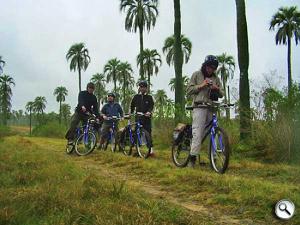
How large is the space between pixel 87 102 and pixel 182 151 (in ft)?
16.1

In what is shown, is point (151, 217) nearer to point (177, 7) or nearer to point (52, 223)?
point (52, 223)

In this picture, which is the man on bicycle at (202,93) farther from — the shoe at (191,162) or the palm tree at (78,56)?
the palm tree at (78,56)

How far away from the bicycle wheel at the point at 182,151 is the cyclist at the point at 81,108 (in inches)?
176

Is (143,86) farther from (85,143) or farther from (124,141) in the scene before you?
(85,143)

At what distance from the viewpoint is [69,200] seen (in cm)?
476

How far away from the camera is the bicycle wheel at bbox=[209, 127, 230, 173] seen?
7398 millimetres

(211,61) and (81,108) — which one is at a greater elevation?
(211,61)

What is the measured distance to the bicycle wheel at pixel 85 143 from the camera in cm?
1233

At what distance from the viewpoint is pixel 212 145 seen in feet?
25.7

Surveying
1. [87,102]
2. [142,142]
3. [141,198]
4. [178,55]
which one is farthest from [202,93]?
[178,55]

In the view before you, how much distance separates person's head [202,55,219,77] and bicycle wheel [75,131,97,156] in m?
5.10

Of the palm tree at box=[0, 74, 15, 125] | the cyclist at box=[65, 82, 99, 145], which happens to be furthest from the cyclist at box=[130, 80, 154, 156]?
the palm tree at box=[0, 74, 15, 125]

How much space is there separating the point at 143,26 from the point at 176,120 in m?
21.9

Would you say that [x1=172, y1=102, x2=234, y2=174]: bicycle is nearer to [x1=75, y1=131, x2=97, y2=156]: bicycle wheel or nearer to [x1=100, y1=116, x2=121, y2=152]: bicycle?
[x1=75, y1=131, x2=97, y2=156]: bicycle wheel
